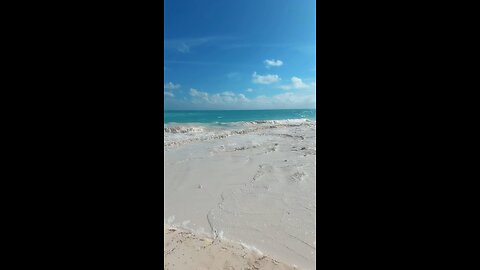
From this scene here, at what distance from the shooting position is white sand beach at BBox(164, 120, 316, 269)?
2.94 meters

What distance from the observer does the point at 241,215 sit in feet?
13.3

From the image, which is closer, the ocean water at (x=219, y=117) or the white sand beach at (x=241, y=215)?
the white sand beach at (x=241, y=215)

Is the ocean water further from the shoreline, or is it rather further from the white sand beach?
the shoreline

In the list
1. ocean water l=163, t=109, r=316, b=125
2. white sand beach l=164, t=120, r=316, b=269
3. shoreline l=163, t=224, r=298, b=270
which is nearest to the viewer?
shoreline l=163, t=224, r=298, b=270

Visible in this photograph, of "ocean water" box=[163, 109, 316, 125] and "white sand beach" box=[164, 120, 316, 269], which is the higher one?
"ocean water" box=[163, 109, 316, 125]

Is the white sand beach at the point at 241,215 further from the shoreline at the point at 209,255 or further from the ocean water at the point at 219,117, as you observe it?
the ocean water at the point at 219,117

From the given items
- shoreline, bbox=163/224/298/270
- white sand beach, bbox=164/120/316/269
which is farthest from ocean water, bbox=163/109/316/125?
shoreline, bbox=163/224/298/270

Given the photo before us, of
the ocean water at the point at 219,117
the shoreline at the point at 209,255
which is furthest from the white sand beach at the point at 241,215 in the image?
the ocean water at the point at 219,117

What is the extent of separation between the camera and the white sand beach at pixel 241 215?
2938 millimetres

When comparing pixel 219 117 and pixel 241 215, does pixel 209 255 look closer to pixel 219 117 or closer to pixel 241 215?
pixel 241 215

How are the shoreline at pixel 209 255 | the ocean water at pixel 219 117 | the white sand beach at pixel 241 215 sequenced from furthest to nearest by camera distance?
the ocean water at pixel 219 117, the white sand beach at pixel 241 215, the shoreline at pixel 209 255

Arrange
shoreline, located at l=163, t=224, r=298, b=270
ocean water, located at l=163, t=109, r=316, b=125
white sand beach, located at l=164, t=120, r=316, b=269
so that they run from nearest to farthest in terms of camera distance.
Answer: shoreline, located at l=163, t=224, r=298, b=270 < white sand beach, located at l=164, t=120, r=316, b=269 < ocean water, located at l=163, t=109, r=316, b=125
